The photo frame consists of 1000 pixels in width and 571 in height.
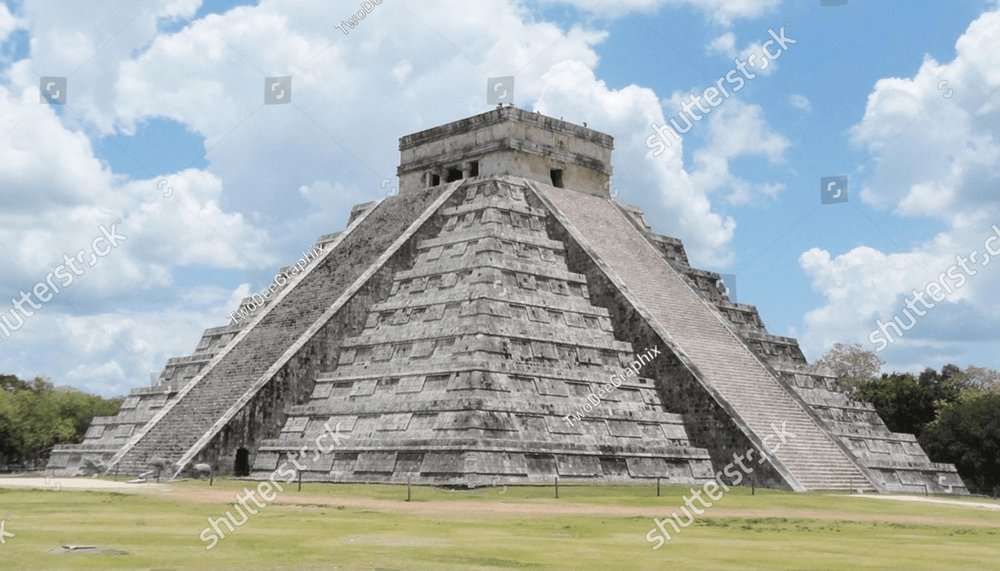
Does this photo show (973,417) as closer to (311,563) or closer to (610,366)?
(610,366)

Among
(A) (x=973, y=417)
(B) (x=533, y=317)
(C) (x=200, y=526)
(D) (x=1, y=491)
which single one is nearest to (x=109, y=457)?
(D) (x=1, y=491)

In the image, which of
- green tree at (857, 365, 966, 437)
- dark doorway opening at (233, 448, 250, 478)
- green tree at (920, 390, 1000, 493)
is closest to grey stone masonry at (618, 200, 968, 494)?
green tree at (920, 390, 1000, 493)

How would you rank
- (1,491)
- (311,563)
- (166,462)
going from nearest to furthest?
(311,563) → (1,491) → (166,462)

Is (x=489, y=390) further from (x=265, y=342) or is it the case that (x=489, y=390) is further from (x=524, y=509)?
(x=265, y=342)

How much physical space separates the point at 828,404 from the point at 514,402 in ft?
37.8

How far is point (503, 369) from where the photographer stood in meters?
26.2

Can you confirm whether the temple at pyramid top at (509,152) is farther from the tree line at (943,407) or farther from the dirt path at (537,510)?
the dirt path at (537,510)

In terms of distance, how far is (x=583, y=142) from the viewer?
39219 mm

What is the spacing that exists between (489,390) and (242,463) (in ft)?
24.6

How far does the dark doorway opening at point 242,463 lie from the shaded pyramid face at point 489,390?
1.99ft

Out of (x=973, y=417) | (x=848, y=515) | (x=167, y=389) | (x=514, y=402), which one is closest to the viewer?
(x=848, y=515)

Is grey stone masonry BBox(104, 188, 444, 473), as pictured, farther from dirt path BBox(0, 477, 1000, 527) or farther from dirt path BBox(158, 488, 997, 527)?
dirt path BBox(158, 488, 997, 527)

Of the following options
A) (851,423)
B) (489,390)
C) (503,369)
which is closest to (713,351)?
(851,423)

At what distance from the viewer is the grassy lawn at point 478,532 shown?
11898 mm
